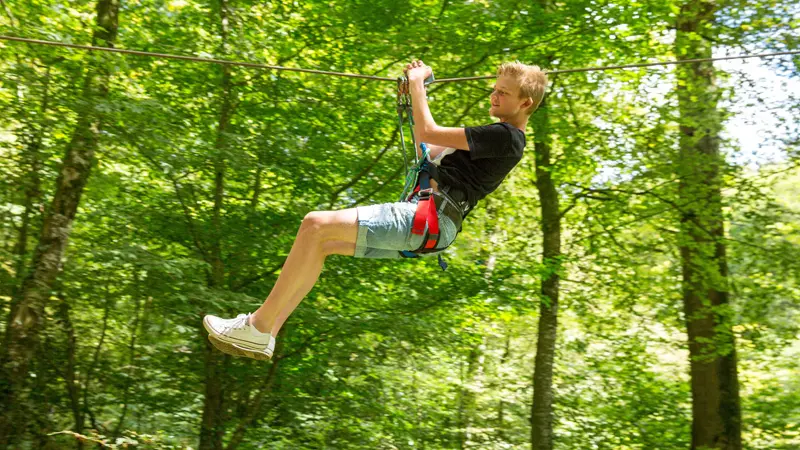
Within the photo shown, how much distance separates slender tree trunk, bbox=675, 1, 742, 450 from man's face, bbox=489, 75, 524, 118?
204 inches

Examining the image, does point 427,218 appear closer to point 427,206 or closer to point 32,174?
point 427,206

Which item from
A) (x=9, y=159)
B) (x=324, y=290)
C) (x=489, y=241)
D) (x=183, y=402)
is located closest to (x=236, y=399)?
(x=183, y=402)

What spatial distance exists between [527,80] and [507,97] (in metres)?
0.10

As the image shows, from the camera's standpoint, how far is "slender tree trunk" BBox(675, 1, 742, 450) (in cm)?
759

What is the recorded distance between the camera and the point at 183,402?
6938mm

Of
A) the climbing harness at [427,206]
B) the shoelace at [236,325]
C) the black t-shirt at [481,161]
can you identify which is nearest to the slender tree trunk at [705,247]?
the black t-shirt at [481,161]

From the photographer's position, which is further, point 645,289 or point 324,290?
point 645,289

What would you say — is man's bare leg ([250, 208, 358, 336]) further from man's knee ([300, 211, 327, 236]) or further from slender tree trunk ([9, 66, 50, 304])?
slender tree trunk ([9, 66, 50, 304])

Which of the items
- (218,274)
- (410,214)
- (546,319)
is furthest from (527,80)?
(546,319)

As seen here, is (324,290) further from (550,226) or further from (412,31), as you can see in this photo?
(550,226)

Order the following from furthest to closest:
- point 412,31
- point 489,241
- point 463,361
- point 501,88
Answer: point 463,361, point 489,241, point 412,31, point 501,88

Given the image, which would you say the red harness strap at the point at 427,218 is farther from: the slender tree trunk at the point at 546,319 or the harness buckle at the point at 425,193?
the slender tree trunk at the point at 546,319

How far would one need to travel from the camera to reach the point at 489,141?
9.22ft

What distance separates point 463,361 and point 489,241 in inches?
114
